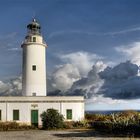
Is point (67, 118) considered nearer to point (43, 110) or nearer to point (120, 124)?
point (43, 110)

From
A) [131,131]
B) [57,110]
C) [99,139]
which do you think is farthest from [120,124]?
[57,110]

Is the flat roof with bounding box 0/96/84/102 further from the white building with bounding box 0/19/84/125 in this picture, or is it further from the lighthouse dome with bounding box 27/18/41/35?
the lighthouse dome with bounding box 27/18/41/35

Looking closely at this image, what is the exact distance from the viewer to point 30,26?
4344 centimetres

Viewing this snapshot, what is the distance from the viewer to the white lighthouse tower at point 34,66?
42.1m

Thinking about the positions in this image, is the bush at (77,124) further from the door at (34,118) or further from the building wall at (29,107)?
the door at (34,118)

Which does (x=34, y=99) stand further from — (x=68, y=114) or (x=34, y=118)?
(x=68, y=114)

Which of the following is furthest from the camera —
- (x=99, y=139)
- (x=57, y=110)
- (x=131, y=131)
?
(x=57, y=110)

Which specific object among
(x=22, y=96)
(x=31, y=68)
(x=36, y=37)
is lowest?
(x=22, y=96)

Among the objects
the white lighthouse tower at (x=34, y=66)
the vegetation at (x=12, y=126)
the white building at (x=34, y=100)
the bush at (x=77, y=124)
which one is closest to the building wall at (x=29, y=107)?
the white building at (x=34, y=100)

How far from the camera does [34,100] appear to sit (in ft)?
130

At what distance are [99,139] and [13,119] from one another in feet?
55.4

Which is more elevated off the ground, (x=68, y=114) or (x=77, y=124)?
(x=68, y=114)

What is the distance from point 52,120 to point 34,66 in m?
8.06

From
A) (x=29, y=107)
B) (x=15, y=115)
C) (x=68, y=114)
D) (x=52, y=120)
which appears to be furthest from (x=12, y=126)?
(x=68, y=114)
